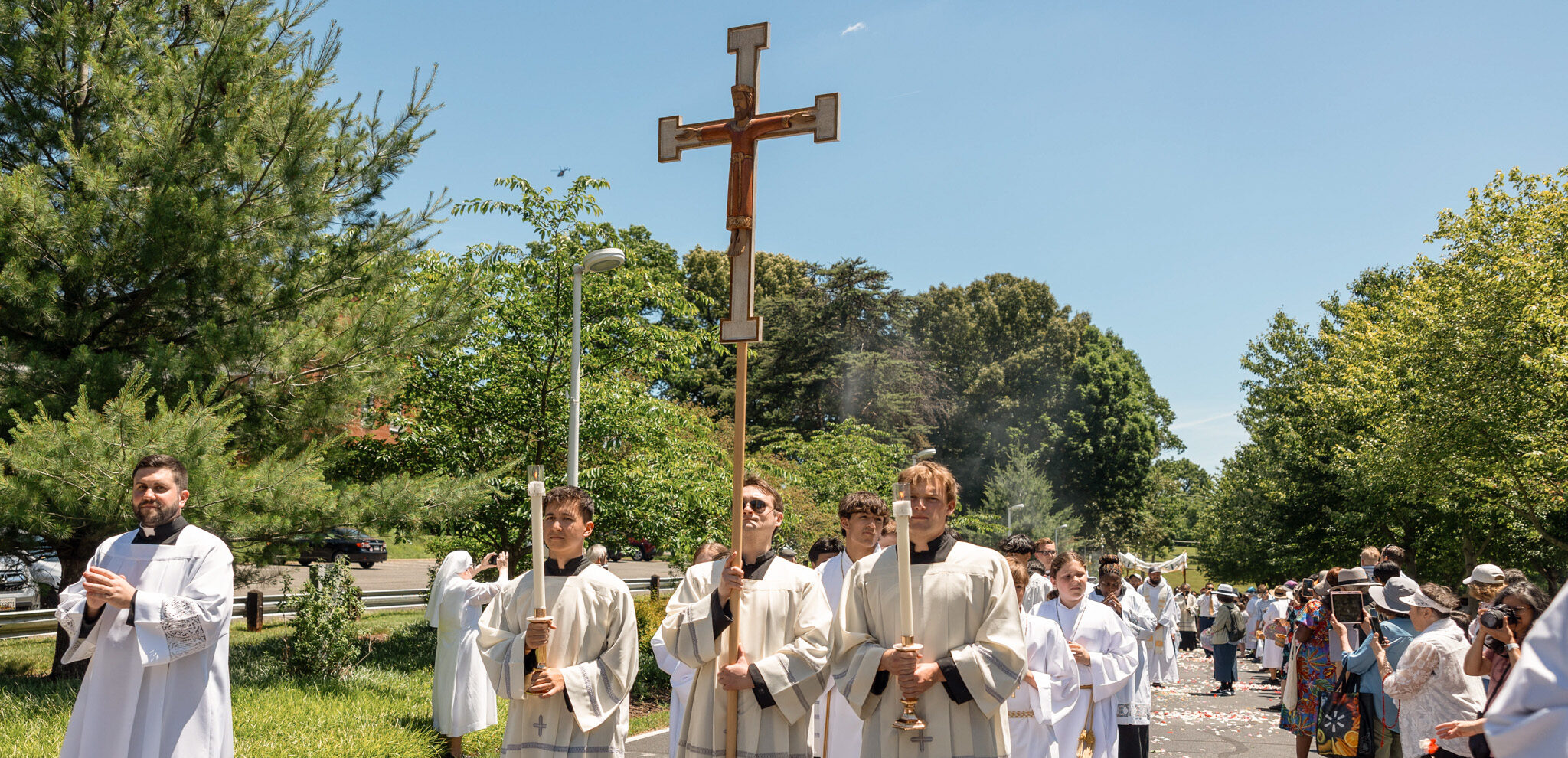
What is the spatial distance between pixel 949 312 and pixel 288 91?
4573 centimetres

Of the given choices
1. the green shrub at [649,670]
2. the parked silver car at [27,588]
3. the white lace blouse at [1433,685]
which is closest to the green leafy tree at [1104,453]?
the green shrub at [649,670]

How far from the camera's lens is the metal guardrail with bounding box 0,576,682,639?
54.2 feet

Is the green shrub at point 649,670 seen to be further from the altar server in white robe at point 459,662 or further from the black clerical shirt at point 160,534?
the black clerical shirt at point 160,534

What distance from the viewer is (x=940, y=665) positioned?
4238 mm

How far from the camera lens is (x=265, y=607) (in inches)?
866

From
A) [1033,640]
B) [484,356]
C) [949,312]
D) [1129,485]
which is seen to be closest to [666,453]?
[484,356]

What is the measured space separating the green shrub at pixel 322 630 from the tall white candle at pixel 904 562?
886 centimetres

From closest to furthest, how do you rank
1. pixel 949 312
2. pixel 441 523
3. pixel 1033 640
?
pixel 1033 640
pixel 441 523
pixel 949 312

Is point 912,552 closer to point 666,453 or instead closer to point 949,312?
point 666,453

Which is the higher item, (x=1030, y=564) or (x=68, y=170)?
(x=68, y=170)

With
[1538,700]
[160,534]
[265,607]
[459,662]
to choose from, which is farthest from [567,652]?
[265,607]

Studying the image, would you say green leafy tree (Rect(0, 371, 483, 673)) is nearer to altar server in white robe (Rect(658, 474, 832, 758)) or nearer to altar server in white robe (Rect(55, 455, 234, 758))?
altar server in white robe (Rect(55, 455, 234, 758))

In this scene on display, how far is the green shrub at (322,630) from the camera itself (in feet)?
36.0

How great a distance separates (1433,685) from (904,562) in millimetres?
Answer: 4231
